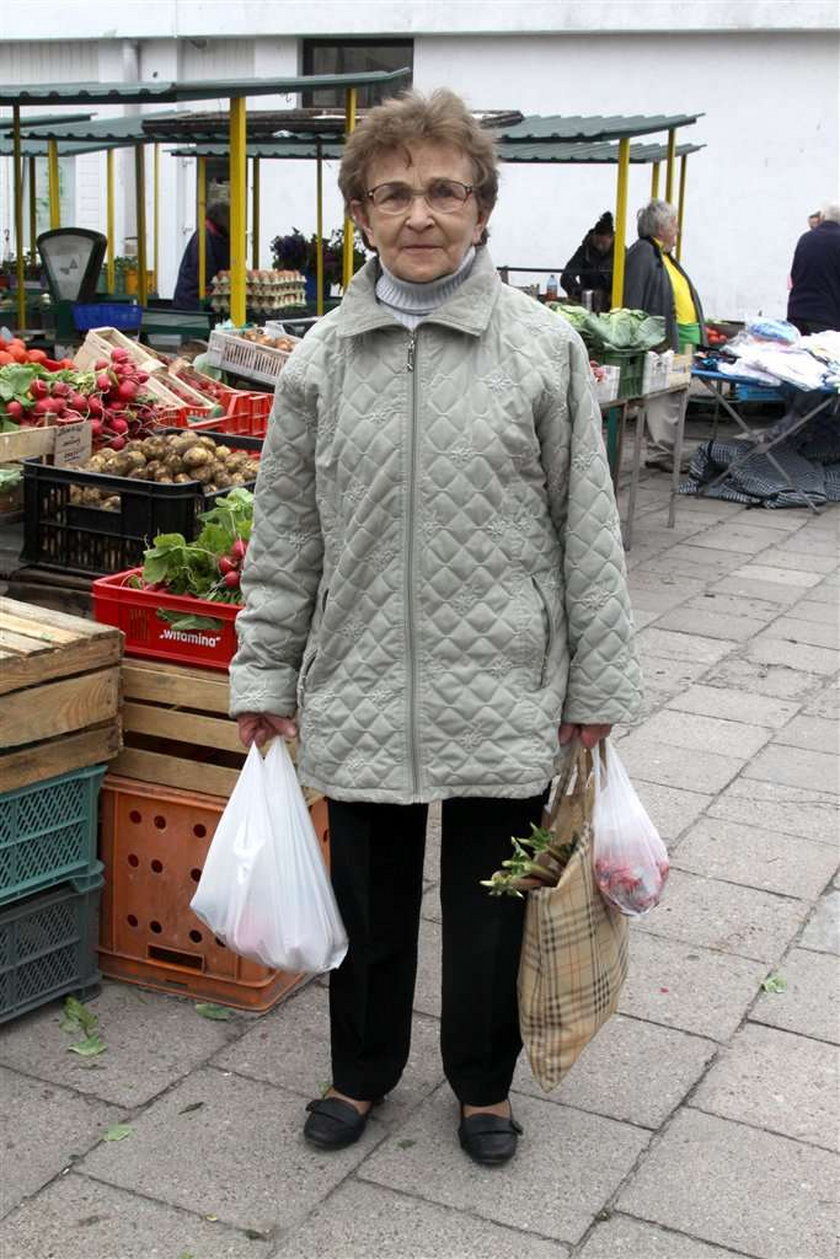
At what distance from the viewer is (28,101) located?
411 inches

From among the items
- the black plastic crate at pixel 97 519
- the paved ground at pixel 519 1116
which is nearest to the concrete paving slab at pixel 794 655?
the paved ground at pixel 519 1116

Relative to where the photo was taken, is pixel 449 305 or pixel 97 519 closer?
pixel 449 305

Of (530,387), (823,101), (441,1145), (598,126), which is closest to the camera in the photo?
(530,387)

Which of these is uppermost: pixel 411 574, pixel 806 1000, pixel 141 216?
pixel 141 216

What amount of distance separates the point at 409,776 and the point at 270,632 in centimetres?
40

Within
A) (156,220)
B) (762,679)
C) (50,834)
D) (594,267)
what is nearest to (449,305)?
(50,834)

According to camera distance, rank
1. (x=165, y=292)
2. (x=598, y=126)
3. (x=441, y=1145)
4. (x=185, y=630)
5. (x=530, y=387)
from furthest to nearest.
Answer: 1. (x=165, y=292)
2. (x=598, y=126)
3. (x=185, y=630)
4. (x=441, y=1145)
5. (x=530, y=387)

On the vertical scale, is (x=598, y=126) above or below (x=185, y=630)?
above

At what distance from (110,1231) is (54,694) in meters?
1.18

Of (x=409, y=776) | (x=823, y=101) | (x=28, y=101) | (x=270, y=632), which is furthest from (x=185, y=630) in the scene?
(x=823, y=101)

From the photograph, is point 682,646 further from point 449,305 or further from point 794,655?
point 449,305

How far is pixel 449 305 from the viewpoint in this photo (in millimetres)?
2891

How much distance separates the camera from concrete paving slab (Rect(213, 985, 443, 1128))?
349 centimetres

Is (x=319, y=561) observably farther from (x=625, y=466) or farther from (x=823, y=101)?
(x=823, y=101)
